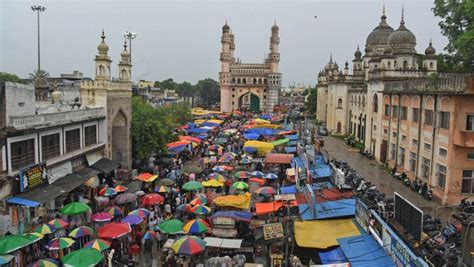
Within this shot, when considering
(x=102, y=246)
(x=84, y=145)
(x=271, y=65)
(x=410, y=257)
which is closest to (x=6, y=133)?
(x=102, y=246)

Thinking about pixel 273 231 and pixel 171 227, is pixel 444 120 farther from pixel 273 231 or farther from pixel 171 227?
pixel 171 227

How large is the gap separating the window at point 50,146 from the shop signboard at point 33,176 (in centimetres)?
85

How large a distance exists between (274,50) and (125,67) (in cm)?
6540

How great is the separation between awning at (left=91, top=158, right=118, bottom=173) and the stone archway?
2367 mm

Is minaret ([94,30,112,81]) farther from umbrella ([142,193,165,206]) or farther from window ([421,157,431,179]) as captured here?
window ([421,157,431,179])

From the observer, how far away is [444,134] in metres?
18.7

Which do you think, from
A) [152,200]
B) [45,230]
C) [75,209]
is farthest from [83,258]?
[152,200]

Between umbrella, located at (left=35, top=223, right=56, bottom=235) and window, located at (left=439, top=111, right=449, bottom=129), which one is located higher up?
window, located at (left=439, top=111, right=449, bottom=129)

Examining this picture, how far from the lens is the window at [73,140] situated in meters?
19.1

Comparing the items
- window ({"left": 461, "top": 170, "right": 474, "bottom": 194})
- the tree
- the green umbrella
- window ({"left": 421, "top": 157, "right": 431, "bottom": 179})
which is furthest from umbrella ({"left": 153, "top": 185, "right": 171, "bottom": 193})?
the tree

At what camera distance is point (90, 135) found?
21641 millimetres

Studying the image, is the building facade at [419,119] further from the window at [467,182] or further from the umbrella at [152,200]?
the umbrella at [152,200]

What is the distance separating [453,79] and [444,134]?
2.41 metres

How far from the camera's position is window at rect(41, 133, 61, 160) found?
16.8m
